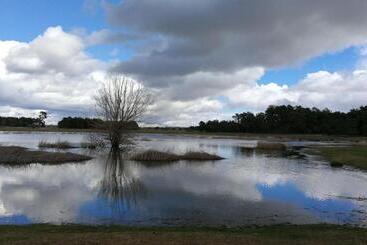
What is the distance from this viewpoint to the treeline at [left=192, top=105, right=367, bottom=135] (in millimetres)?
138000

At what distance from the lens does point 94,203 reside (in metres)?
17.2

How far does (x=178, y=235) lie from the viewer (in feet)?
35.2

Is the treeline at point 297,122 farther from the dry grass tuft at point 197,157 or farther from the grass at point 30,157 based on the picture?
the grass at point 30,157

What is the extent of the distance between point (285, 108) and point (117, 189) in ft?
462

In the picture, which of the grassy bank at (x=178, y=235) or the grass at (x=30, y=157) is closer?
the grassy bank at (x=178, y=235)

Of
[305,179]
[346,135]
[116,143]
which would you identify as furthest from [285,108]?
[305,179]

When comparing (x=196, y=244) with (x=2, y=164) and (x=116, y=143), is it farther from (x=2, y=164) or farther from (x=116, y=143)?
(x=116, y=143)

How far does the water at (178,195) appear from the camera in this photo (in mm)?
14750

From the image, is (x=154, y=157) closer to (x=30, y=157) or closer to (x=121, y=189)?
(x=30, y=157)

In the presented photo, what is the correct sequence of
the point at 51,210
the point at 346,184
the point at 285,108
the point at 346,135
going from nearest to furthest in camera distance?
the point at 51,210 < the point at 346,184 < the point at 346,135 < the point at 285,108

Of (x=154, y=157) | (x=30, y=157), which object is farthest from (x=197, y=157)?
(x=30, y=157)

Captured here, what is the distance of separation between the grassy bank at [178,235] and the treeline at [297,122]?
13405cm

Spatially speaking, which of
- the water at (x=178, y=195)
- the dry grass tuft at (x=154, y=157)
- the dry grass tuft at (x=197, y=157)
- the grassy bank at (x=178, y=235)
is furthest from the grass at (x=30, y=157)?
the grassy bank at (x=178, y=235)

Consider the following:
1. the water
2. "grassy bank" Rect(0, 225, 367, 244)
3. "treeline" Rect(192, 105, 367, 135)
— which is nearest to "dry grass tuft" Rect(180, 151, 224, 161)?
the water
